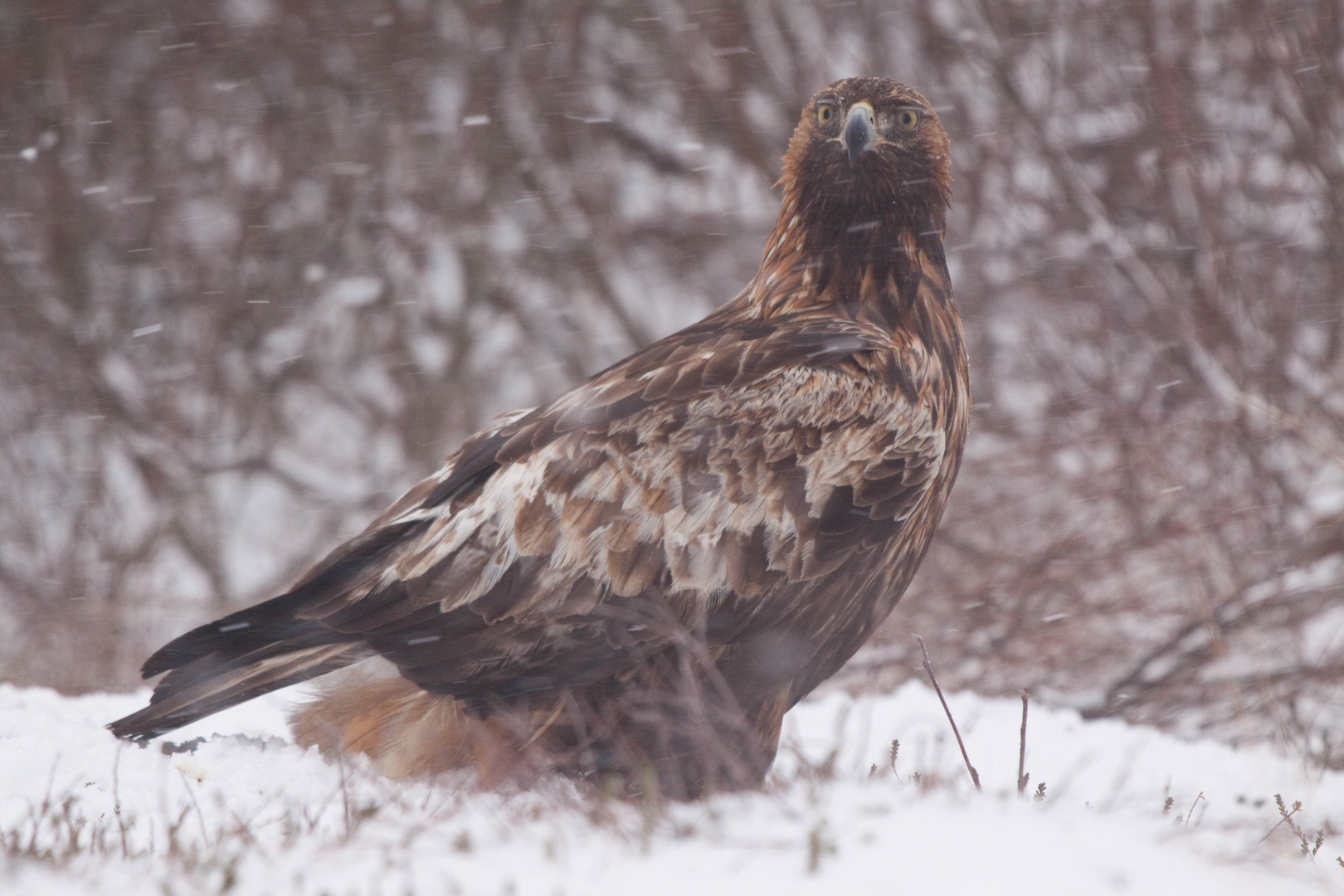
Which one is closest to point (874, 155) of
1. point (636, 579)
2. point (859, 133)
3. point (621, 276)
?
point (859, 133)

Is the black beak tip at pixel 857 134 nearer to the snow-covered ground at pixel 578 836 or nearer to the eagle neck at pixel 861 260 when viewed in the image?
the eagle neck at pixel 861 260

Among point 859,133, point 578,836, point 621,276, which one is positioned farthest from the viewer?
point 621,276

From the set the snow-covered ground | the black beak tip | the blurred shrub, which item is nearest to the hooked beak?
the black beak tip

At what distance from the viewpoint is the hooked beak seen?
3.58 meters

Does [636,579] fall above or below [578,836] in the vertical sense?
above

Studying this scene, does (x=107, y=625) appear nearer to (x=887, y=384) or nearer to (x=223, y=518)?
(x=223, y=518)

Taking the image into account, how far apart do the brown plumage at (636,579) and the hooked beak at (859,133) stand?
2.03ft

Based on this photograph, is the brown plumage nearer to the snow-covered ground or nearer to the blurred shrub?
the snow-covered ground

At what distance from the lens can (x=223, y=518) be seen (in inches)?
393

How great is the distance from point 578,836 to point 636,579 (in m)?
0.81

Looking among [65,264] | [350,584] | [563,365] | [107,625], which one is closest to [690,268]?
[563,365]

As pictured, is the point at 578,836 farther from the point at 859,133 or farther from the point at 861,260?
the point at 859,133

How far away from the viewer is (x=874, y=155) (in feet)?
12.0

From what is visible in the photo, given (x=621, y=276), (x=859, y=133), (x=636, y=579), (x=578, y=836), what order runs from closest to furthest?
1. (x=578, y=836)
2. (x=636, y=579)
3. (x=859, y=133)
4. (x=621, y=276)
